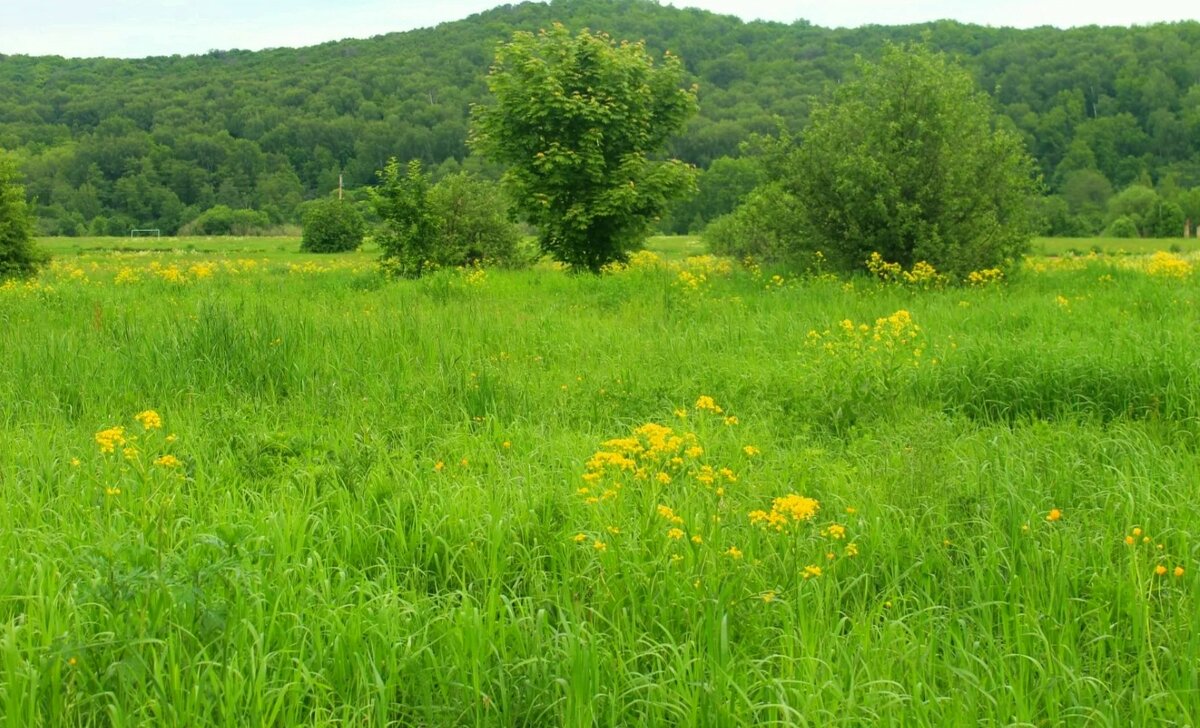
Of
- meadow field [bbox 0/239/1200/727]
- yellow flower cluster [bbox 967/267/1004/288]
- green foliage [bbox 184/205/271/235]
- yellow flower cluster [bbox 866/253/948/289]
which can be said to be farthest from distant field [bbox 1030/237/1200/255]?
green foliage [bbox 184/205/271/235]

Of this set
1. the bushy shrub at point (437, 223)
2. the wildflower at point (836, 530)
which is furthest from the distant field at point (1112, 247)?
the wildflower at point (836, 530)

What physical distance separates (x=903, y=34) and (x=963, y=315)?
291 ft

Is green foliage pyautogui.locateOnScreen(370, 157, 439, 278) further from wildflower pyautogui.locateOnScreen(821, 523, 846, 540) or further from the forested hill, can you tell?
the forested hill

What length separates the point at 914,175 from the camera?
40.2 ft

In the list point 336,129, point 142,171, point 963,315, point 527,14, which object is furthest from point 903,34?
point 963,315

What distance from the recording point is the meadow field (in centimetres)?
256

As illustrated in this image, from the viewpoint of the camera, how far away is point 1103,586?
3053 millimetres

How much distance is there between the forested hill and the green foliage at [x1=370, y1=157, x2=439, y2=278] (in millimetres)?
52198

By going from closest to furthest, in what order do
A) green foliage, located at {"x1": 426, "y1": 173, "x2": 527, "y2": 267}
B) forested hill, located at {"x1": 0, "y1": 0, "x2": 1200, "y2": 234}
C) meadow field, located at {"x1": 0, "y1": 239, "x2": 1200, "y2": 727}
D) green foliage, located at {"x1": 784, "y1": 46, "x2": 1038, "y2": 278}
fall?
meadow field, located at {"x1": 0, "y1": 239, "x2": 1200, "y2": 727}, green foliage, located at {"x1": 784, "y1": 46, "x2": 1038, "y2": 278}, green foliage, located at {"x1": 426, "y1": 173, "x2": 527, "y2": 267}, forested hill, located at {"x1": 0, "y1": 0, "x2": 1200, "y2": 234}

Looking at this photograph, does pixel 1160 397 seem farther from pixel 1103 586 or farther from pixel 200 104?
pixel 200 104

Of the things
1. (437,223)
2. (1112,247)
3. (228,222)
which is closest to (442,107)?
(228,222)

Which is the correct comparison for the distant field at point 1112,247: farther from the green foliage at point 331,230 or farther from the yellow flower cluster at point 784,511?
the green foliage at point 331,230

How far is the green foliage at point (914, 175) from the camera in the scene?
477 inches

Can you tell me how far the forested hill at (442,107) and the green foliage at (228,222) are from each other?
4.78 meters
